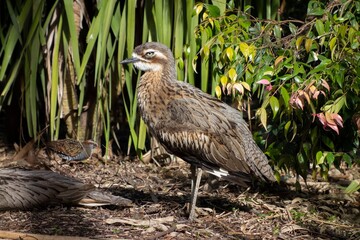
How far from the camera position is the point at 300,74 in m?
5.97

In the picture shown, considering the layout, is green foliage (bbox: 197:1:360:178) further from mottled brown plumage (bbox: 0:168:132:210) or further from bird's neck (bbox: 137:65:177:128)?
mottled brown plumage (bbox: 0:168:132:210)

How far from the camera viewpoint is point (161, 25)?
7578mm

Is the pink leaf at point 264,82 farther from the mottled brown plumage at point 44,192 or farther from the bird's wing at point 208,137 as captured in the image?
the mottled brown plumage at point 44,192

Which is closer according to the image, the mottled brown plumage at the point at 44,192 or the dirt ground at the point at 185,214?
the dirt ground at the point at 185,214

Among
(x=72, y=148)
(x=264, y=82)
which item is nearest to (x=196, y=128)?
(x=264, y=82)

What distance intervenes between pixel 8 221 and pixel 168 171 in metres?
2.23

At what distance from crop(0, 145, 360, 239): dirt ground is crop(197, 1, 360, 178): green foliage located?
466 mm

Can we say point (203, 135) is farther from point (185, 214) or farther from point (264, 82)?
point (264, 82)

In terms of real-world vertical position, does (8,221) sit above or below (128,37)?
below

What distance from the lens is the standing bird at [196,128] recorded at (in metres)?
6.21

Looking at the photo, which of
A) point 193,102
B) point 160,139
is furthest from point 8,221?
point 193,102

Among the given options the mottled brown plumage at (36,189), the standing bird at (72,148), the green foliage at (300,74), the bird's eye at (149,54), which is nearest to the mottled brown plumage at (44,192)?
the mottled brown plumage at (36,189)

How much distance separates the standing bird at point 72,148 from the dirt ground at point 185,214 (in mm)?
167

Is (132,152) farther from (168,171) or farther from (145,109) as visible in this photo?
(145,109)
